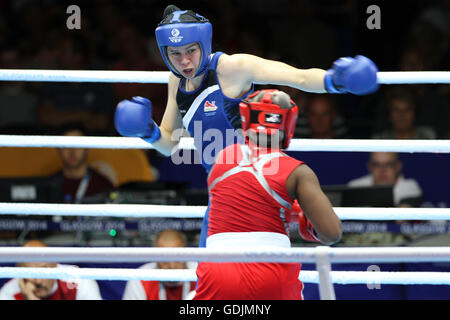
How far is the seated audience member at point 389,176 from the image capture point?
16.5 feet

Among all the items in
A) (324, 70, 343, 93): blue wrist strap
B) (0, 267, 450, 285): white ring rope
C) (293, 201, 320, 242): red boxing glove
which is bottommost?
(0, 267, 450, 285): white ring rope

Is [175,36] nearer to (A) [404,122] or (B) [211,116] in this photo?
(B) [211,116]

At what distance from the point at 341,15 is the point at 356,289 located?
12.3ft

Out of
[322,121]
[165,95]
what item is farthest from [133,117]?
[165,95]

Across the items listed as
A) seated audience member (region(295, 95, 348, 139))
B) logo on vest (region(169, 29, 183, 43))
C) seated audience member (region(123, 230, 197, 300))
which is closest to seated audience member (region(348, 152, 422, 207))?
seated audience member (region(295, 95, 348, 139))

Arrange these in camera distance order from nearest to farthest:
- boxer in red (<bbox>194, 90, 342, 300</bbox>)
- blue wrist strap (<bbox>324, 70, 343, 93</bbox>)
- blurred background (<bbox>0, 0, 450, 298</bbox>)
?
boxer in red (<bbox>194, 90, 342, 300</bbox>), blue wrist strap (<bbox>324, 70, 343, 93</bbox>), blurred background (<bbox>0, 0, 450, 298</bbox>)

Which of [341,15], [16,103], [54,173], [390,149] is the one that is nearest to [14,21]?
[16,103]

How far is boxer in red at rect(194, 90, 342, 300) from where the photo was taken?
8.18 ft

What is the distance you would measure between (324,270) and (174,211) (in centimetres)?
142

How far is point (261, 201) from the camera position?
2518 millimetres

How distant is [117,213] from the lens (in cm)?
346

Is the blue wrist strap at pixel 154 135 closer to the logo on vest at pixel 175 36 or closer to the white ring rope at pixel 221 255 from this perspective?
the logo on vest at pixel 175 36

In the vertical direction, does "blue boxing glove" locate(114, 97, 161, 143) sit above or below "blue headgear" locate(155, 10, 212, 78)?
below

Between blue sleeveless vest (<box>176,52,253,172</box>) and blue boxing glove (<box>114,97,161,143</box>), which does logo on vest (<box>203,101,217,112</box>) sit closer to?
blue sleeveless vest (<box>176,52,253,172</box>)
